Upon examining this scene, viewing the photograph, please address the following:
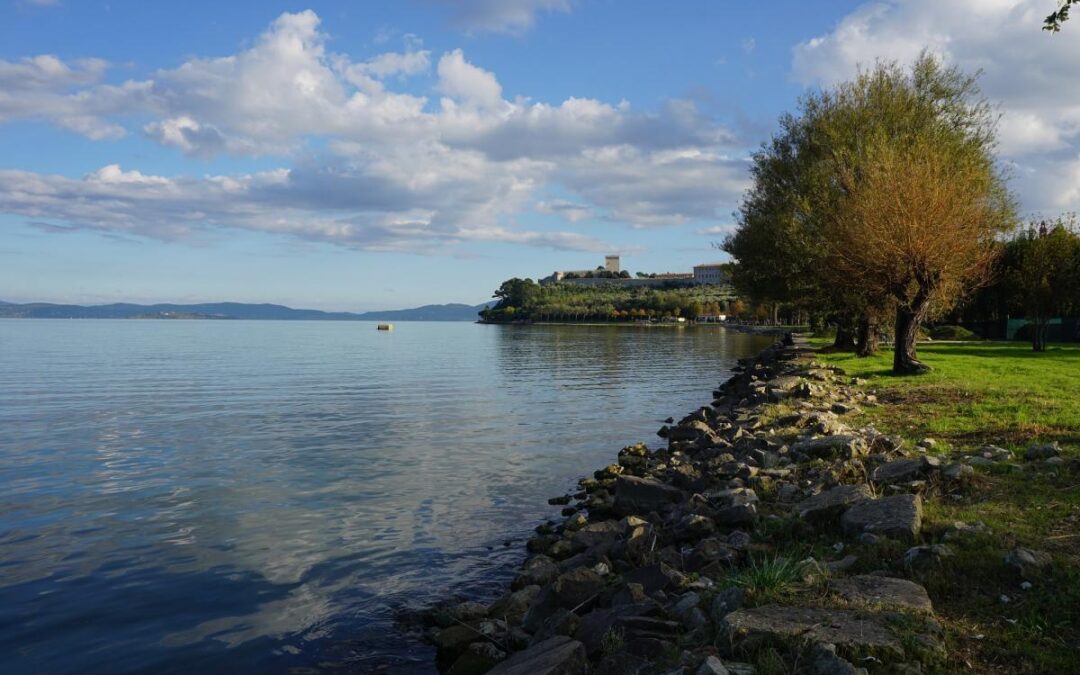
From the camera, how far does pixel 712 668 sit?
19.2 feet

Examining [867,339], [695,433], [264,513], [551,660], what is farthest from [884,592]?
[867,339]

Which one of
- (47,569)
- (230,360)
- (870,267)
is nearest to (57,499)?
(47,569)

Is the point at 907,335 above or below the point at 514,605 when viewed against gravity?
above

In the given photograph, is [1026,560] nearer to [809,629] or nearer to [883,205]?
[809,629]

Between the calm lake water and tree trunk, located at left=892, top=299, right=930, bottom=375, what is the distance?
9.80 m

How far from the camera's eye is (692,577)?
30.1 feet

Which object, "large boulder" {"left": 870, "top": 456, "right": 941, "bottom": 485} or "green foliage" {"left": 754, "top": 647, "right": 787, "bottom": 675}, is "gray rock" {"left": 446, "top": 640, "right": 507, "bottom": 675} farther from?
"large boulder" {"left": 870, "top": 456, "right": 941, "bottom": 485}

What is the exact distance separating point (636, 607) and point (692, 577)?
1324mm

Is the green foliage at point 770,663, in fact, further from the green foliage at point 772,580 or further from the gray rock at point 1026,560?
the gray rock at point 1026,560

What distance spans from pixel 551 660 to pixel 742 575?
2.35 meters

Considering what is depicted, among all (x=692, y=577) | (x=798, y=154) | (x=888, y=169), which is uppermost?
(x=798, y=154)

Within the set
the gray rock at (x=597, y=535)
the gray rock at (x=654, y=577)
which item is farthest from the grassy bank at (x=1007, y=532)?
the gray rock at (x=597, y=535)

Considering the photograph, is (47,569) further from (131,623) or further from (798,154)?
(798,154)

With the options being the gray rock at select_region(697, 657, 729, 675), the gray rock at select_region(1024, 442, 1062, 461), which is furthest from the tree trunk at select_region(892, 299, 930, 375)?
the gray rock at select_region(697, 657, 729, 675)
